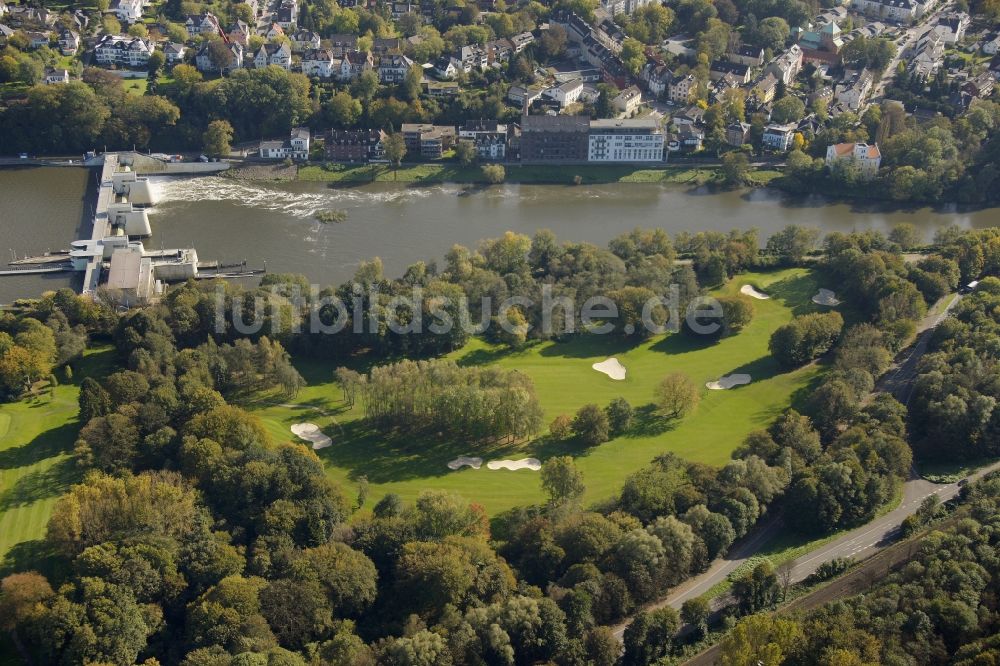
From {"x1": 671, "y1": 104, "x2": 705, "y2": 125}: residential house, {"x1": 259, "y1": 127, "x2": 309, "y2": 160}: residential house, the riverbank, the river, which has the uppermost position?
{"x1": 671, "y1": 104, "x2": 705, "y2": 125}: residential house

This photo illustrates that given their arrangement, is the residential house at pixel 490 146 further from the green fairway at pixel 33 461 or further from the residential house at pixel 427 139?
the green fairway at pixel 33 461

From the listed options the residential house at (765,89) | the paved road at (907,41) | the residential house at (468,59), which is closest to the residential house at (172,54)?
the residential house at (468,59)

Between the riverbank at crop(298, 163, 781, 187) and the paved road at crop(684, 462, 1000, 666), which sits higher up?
the riverbank at crop(298, 163, 781, 187)

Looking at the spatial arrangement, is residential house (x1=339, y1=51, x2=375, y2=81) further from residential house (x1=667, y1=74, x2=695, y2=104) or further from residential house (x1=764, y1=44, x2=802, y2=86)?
residential house (x1=764, y1=44, x2=802, y2=86)

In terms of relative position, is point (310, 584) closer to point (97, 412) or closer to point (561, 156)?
point (97, 412)

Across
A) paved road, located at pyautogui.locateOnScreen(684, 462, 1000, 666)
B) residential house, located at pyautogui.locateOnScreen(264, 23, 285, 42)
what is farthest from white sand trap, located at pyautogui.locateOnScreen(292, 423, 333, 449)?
residential house, located at pyautogui.locateOnScreen(264, 23, 285, 42)

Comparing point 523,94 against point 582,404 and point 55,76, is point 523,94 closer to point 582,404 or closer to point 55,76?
point 55,76

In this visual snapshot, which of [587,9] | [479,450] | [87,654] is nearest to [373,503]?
[479,450]
